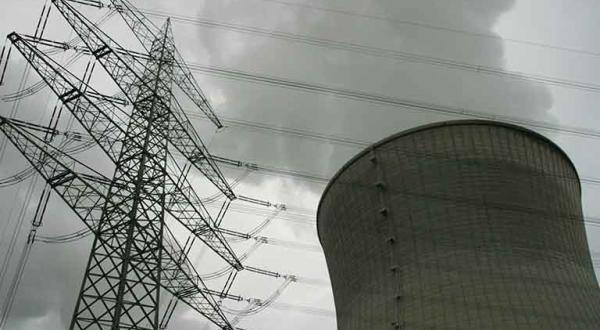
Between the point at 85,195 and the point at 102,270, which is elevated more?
the point at 85,195

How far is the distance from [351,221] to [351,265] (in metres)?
1.58

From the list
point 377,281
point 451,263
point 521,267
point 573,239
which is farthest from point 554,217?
point 377,281

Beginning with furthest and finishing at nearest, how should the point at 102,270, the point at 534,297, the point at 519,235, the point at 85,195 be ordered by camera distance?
the point at 519,235 < the point at 534,297 < the point at 85,195 < the point at 102,270

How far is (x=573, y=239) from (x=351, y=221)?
7542 millimetres

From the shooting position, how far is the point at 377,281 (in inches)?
748

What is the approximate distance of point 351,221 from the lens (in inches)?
817

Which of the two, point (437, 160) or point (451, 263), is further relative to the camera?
point (437, 160)

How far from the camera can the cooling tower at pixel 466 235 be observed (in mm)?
17188

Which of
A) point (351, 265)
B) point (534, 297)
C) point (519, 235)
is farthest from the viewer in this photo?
point (351, 265)

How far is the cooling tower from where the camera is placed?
1719 centimetres

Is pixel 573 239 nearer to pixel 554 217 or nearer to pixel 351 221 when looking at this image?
pixel 554 217

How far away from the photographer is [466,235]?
1812 centimetres

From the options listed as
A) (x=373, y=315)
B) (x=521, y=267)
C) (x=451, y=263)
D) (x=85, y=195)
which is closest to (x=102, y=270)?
(x=85, y=195)

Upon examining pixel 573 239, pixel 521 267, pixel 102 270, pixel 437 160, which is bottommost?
pixel 102 270
